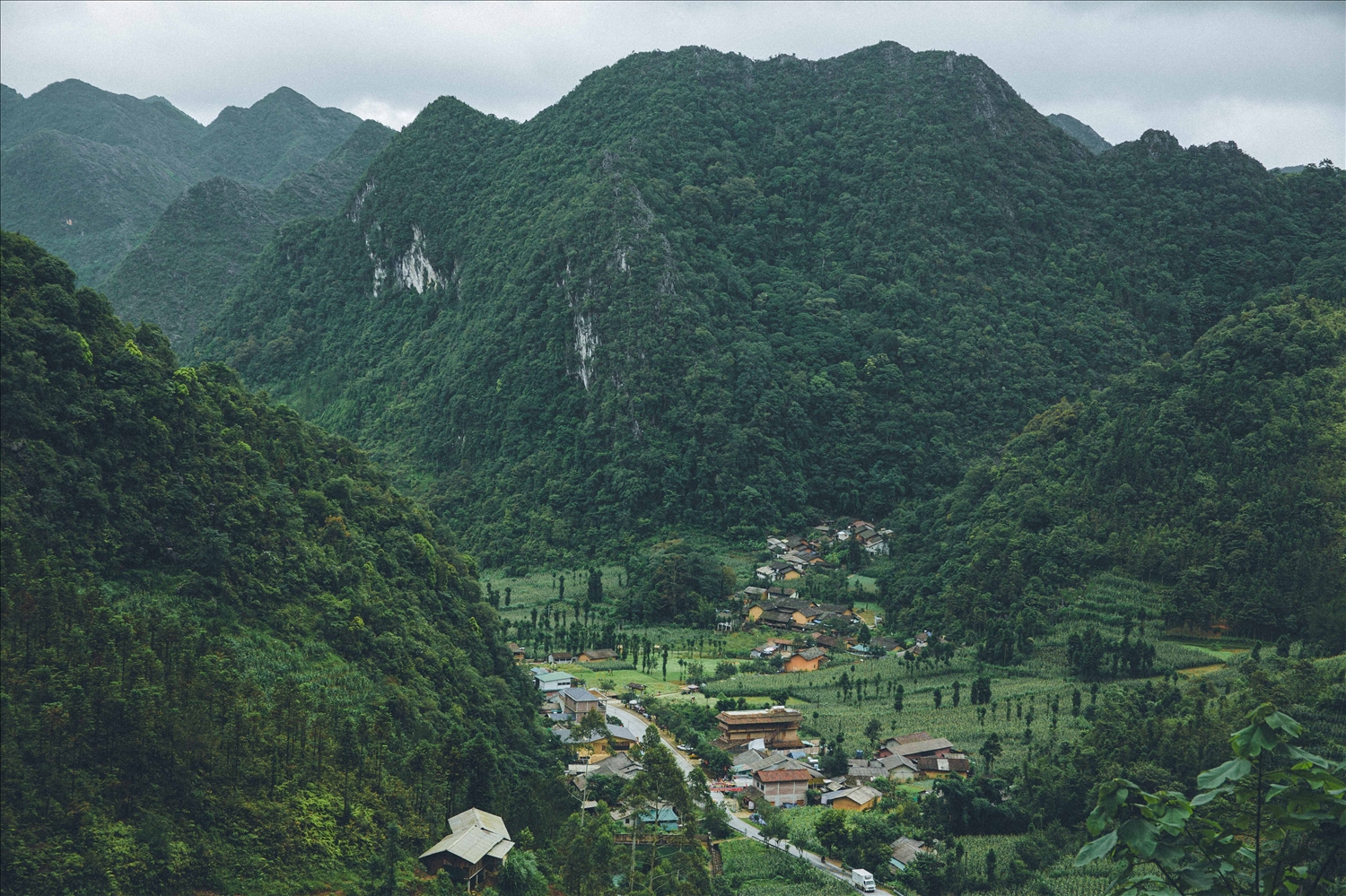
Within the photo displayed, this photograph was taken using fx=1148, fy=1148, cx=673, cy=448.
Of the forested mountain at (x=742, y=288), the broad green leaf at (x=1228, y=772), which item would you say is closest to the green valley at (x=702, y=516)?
the broad green leaf at (x=1228, y=772)

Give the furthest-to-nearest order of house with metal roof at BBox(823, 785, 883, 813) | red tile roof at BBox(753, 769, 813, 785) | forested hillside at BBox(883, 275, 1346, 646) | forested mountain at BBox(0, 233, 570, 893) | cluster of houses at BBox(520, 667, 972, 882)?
forested hillside at BBox(883, 275, 1346, 646)
red tile roof at BBox(753, 769, 813, 785)
house with metal roof at BBox(823, 785, 883, 813)
cluster of houses at BBox(520, 667, 972, 882)
forested mountain at BBox(0, 233, 570, 893)

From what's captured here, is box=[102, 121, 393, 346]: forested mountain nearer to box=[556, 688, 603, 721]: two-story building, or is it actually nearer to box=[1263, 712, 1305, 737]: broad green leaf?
box=[556, 688, 603, 721]: two-story building

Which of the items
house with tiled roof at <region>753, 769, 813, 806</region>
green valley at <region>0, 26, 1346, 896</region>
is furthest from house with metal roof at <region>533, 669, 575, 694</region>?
house with tiled roof at <region>753, 769, 813, 806</region>

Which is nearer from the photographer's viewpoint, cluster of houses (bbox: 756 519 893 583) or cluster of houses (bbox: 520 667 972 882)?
cluster of houses (bbox: 520 667 972 882)

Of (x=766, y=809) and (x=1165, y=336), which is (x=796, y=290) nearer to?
(x=1165, y=336)

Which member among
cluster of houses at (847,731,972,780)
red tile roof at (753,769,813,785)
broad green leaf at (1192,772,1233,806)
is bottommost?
red tile roof at (753,769,813,785)

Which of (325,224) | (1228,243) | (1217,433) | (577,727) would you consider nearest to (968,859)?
(577,727)
